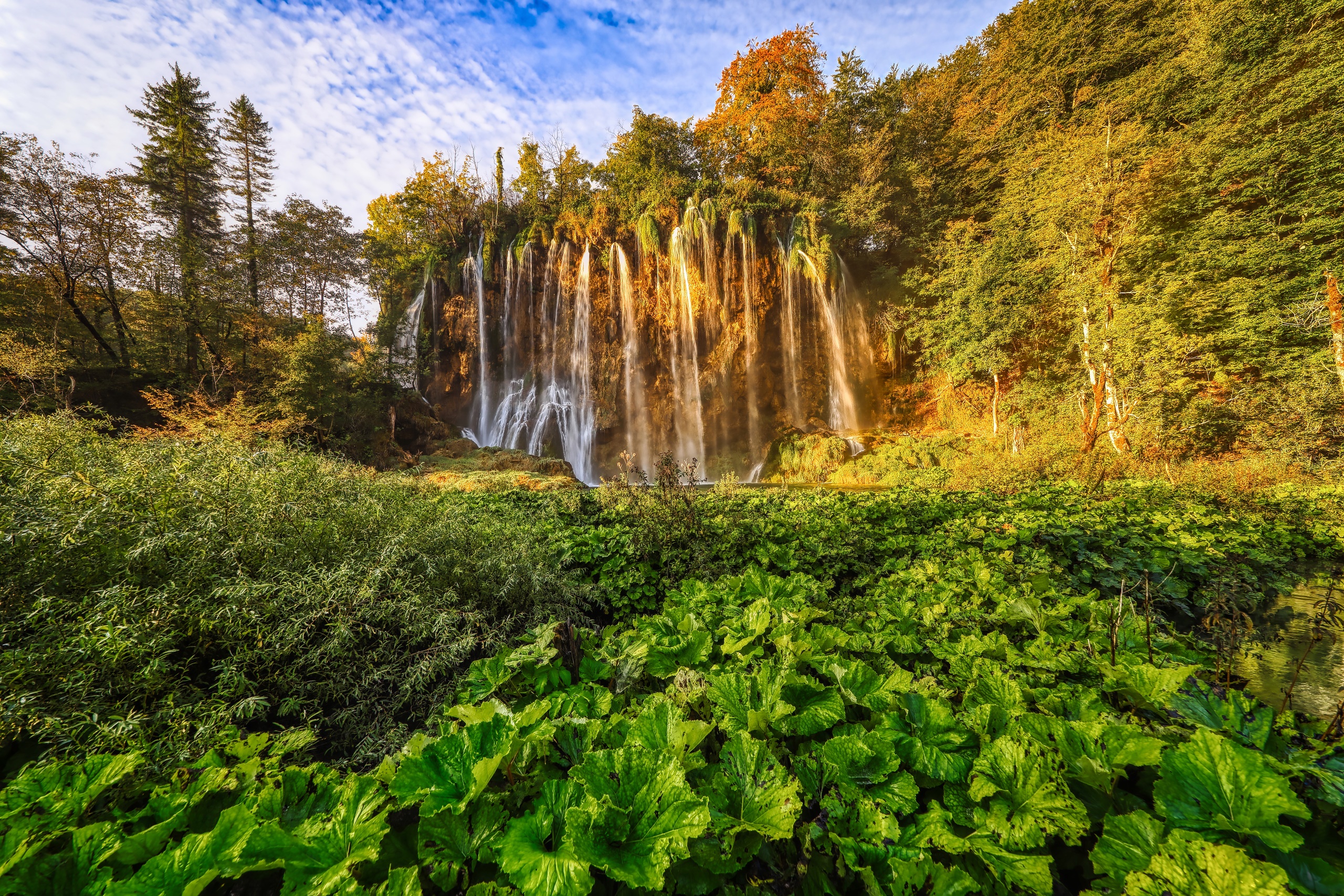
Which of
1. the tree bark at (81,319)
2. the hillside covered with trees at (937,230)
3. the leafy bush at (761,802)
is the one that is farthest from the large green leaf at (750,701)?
the tree bark at (81,319)

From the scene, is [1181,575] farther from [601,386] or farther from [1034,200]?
[601,386]

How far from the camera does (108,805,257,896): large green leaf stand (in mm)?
652

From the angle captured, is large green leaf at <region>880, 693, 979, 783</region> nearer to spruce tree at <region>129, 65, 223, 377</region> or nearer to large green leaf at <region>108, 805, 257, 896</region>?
large green leaf at <region>108, 805, 257, 896</region>

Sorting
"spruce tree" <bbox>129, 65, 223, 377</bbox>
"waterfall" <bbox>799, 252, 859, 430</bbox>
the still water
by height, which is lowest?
the still water

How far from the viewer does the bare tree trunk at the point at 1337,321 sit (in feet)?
29.5

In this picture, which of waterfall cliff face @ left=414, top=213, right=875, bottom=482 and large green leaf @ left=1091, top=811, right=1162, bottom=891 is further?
waterfall cliff face @ left=414, top=213, right=875, bottom=482

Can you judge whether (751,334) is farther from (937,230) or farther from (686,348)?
(937,230)

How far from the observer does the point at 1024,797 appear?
2.84 feet

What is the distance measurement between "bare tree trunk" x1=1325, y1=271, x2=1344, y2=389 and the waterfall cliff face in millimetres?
10726

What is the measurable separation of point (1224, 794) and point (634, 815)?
103 centimetres

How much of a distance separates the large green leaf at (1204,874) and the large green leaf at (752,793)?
0.50 metres

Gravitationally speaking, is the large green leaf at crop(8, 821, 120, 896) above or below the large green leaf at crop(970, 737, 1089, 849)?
above

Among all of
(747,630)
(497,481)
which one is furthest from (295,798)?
(497,481)

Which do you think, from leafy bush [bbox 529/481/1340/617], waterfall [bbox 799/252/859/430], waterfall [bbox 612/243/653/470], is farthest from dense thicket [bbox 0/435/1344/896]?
waterfall [bbox 612/243/653/470]
